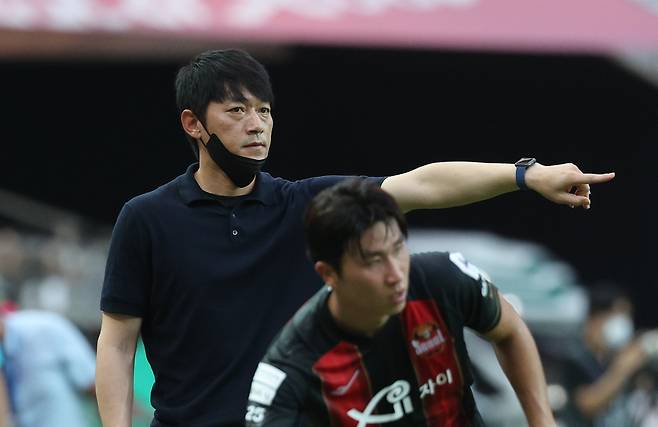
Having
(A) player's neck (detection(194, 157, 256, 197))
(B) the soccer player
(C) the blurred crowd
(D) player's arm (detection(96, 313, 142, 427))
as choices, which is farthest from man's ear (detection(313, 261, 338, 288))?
(C) the blurred crowd

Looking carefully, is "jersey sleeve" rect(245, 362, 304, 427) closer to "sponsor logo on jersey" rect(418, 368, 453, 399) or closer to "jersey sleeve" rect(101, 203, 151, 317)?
"sponsor logo on jersey" rect(418, 368, 453, 399)

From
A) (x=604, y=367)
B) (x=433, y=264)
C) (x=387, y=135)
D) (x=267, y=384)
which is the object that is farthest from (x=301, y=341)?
(x=387, y=135)

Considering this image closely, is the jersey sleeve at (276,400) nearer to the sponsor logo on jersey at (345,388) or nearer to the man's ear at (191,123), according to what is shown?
the sponsor logo on jersey at (345,388)

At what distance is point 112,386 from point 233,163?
0.81 meters

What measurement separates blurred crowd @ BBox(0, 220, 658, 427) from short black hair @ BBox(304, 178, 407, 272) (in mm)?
3874

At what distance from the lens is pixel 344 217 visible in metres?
3.75

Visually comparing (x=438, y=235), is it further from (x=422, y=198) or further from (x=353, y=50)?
(x=422, y=198)

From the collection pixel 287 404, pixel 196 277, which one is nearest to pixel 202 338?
pixel 196 277

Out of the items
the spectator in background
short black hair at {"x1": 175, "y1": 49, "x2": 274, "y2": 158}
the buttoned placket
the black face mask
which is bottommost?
the spectator in background

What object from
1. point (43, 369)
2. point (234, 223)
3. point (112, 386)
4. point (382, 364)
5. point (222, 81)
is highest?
point (222, 81)

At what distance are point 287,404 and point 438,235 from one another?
541 inches

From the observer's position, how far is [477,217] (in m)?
18.3

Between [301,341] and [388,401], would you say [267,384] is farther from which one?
[388,401]

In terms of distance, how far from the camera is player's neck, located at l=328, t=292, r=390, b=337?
3.83 metres
